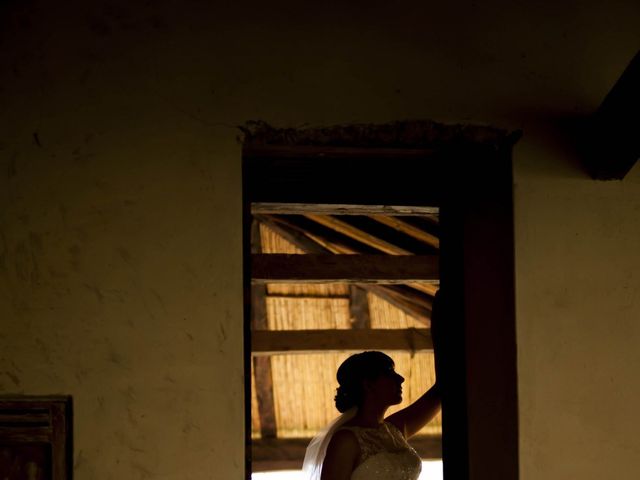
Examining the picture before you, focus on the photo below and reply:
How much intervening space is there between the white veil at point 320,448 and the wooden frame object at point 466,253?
2.61 ft

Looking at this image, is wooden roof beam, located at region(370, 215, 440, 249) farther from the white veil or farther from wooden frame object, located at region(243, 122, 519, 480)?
wooden frame object, located at region(243, 122, 519, 480)

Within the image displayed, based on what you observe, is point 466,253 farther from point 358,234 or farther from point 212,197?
point 358,234

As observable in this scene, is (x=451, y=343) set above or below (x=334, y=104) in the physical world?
below

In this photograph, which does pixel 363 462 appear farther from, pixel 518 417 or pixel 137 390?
pixel 137 390

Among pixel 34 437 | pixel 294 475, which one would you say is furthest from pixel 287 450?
pixel 34 437

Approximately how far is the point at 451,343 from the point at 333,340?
11.1ft

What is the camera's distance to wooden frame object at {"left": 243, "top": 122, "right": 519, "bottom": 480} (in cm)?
234

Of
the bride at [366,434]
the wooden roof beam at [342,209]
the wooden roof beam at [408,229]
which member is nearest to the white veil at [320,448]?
the bride at [366,434]

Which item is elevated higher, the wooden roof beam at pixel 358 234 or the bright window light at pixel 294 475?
the wooden roof beam at pixel 358 234

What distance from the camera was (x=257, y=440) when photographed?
777cm

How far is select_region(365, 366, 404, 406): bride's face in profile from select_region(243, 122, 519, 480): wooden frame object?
2.28 ft

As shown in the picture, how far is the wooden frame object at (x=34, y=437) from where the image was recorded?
2104 millimetres

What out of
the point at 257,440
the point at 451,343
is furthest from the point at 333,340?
the point at 451,343

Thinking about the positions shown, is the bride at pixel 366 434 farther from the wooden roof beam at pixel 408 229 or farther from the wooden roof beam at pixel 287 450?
the wooden roof beam at pixel 287 450
